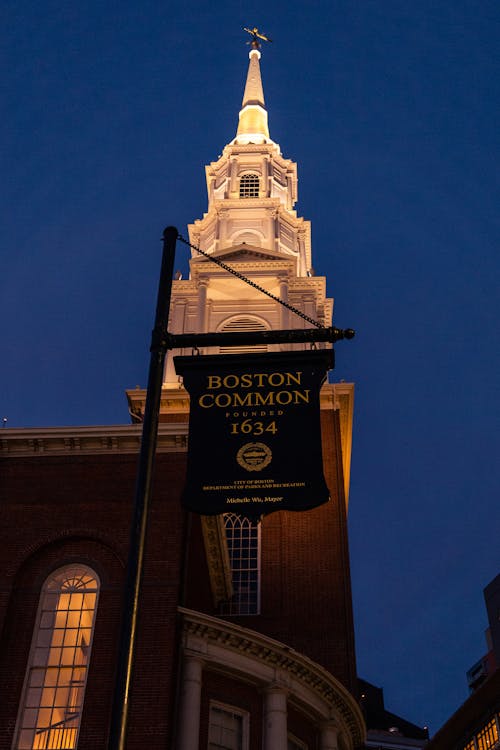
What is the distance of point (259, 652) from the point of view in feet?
64.5

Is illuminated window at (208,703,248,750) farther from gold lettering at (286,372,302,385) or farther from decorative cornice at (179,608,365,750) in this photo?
gold lettering at (286,372,302,385)

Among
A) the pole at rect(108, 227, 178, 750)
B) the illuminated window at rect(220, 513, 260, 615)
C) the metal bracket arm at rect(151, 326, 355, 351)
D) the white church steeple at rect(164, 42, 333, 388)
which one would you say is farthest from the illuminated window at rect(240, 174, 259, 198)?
the metal bracket arm at rect(151, 326, 355, 351)

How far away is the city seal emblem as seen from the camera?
10.0 metres

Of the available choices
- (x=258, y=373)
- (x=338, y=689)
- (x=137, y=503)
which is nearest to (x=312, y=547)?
(x=338, y=689)

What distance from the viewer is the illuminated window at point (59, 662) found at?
1789cm

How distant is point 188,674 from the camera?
18734mm

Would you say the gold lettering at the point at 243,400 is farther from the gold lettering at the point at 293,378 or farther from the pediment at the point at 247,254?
the pediment at the point at 247,254

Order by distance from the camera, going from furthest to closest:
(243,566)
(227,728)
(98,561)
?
(243,566)
(98,561)
(227,728)

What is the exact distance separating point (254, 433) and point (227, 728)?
445 inches

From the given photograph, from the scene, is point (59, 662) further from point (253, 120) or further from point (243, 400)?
point (253, 120)

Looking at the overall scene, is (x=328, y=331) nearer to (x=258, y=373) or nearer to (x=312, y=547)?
(x=258, y=373)

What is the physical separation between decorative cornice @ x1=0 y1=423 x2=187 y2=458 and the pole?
39.7ft

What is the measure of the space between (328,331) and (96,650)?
11.3 metres

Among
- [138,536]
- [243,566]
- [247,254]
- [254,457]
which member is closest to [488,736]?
[243,566]
